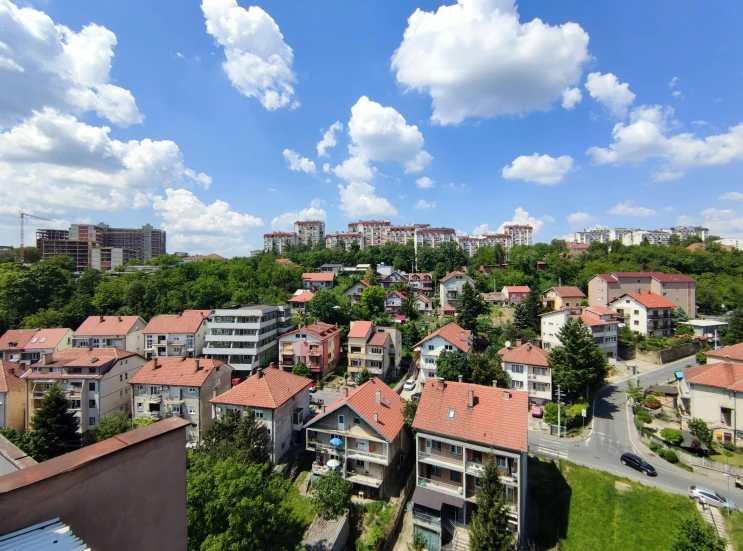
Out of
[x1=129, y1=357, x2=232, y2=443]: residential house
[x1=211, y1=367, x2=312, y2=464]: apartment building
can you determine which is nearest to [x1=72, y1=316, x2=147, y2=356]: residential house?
[x1=129, y1=357, x2=232, y2=443]: residential house

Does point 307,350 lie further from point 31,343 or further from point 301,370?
point 31,343

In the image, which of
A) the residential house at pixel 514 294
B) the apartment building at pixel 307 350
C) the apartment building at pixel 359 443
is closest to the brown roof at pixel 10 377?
the apartment building at pixel 307 350

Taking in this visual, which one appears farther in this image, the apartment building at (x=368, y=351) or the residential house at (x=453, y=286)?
the residential house at (x=453, y=286)

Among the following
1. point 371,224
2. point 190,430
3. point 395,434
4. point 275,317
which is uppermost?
point 371,224

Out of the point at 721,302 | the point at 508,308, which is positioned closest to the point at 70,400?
the point at 508,308

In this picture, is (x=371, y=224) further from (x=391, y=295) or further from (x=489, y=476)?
(x=489, y=476)

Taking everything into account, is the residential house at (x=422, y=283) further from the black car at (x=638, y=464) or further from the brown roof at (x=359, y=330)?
the black car at (x=638, y=464)
